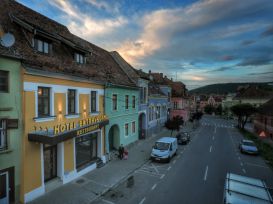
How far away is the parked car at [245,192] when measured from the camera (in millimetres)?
8709

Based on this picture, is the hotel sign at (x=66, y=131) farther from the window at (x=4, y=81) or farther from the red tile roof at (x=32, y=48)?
the red tile roof at (x=32, y=48)

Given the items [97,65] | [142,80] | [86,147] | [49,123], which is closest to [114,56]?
[142,80]

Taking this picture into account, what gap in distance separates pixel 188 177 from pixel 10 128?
1256 centimetres

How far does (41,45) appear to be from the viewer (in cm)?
1350

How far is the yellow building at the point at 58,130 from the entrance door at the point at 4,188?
776 millimetres

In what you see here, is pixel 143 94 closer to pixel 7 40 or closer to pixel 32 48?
pixel 32 48

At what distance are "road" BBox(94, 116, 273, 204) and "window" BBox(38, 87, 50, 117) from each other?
6190mm

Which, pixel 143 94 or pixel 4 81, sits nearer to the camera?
pixel 4 81

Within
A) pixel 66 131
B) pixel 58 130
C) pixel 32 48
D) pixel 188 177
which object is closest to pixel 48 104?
pixel 58 130

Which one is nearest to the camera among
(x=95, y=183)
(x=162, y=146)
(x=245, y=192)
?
(x=245, y=192)

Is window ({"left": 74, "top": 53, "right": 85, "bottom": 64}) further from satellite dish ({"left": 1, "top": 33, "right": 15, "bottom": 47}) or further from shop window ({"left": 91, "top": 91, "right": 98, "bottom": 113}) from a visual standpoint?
satellite dish ({"left": 1, "top": 33, "right": 15, "bottom": 47})

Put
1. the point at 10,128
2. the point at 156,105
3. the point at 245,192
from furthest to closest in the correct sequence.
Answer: the point at 156,105 → the point at 10,128 → the point at 245,192

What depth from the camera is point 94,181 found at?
48.0 feet

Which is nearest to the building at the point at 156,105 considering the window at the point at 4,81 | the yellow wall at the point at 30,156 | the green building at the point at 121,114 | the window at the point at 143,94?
the window at the point at 143,94
